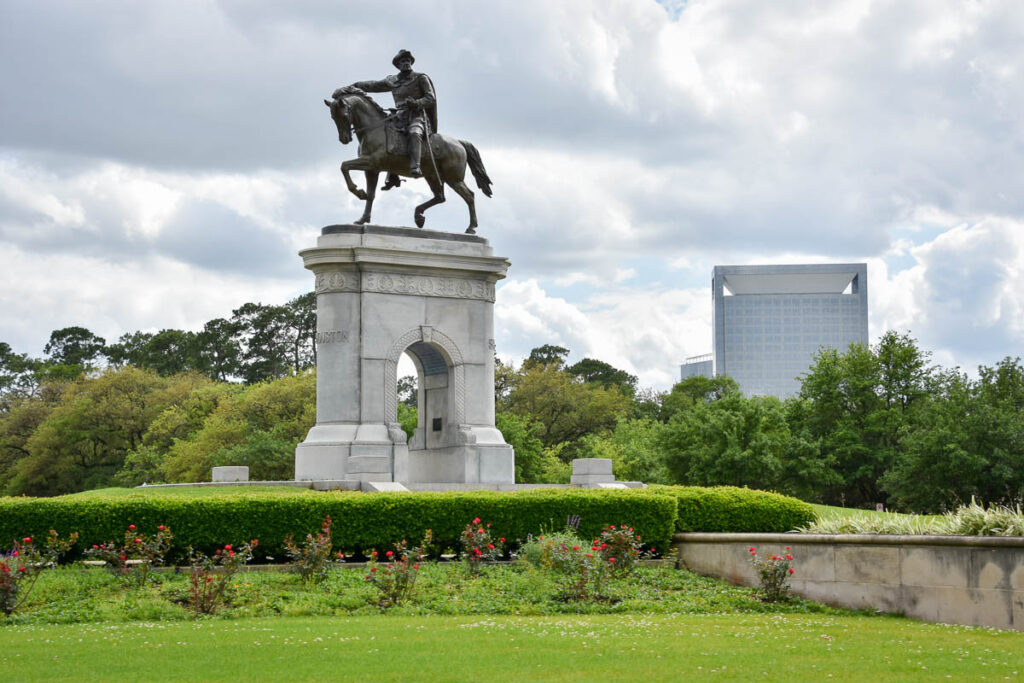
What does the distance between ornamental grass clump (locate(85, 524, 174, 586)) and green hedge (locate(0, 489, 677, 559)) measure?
39 cm

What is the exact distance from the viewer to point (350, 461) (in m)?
26.7

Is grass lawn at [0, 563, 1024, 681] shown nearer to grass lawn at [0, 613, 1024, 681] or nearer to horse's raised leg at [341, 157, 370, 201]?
grass lawn at [0, 613, 1024, 681]

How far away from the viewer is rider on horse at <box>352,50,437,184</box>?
29.2 metres

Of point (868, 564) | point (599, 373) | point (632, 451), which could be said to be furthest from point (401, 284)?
point (599, 373)

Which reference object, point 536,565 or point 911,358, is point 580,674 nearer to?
point 536,565

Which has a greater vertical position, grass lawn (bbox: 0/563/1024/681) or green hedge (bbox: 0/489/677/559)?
green hedge (bbox: 0/489/677/559)

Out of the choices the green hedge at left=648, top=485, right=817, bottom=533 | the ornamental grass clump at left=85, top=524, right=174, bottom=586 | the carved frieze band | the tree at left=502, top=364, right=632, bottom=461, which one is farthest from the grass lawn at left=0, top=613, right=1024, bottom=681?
the tree at left=502, top=364, right=632, bottom=461

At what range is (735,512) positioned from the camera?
21.9m

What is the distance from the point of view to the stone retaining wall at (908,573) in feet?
48.4

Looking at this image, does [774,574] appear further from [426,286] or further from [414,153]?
[414,153]

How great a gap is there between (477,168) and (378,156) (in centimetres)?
331

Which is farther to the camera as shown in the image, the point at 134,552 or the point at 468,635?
the point at 134,552

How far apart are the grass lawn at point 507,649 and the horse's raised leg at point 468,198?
16.7 m

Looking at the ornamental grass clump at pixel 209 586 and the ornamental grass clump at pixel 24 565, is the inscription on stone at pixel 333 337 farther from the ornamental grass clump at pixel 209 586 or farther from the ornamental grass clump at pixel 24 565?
the ornamental grass clump at pixel 209 586
